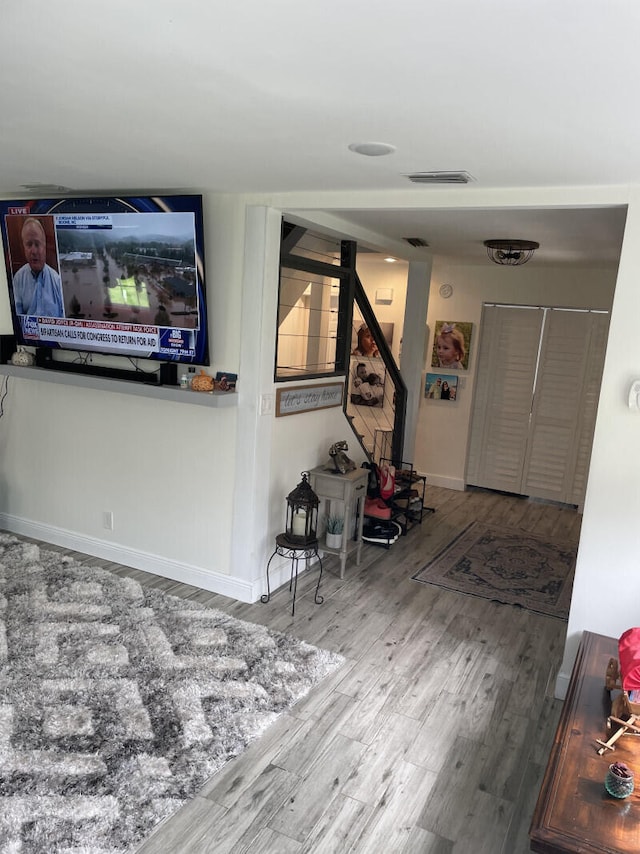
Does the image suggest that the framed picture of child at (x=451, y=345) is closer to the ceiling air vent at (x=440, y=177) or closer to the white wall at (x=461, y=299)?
the white wall at (x=461, y=299)

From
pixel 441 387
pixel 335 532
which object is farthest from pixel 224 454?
pixel 441 387

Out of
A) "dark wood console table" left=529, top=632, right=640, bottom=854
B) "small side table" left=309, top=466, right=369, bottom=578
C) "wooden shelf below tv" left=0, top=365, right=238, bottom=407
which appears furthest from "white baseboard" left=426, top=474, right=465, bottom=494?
"dark wood console table" left=529, top=632, right=640, bottom=854

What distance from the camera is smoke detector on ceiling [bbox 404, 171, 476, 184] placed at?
2.62 meters

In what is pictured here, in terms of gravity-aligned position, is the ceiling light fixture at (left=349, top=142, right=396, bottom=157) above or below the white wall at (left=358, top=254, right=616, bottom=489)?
above

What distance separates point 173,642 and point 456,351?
14.3 feet

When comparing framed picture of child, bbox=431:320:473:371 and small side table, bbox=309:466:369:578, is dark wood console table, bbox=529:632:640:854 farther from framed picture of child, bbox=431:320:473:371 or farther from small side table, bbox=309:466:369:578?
framed picture of child, bbox=431:320:473:371

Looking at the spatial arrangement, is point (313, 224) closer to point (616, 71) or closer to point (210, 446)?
point (210, 446)

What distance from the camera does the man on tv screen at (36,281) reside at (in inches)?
157

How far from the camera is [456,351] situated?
258 inches

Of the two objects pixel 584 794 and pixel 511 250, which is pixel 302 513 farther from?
pixel 511 250

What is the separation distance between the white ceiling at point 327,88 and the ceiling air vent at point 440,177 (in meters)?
0.06

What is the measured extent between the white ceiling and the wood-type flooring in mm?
2314

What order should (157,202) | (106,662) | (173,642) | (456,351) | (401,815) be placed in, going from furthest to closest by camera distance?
(456,351), (157,202), (173,642), (106,662), (401,815)

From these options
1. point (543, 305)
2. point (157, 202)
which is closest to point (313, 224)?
point (157, 202)
